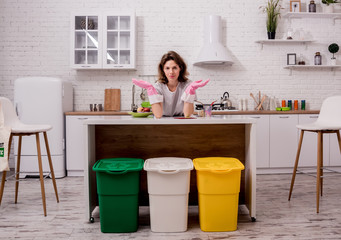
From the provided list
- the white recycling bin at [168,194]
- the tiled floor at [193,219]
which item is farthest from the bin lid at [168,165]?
the tiled floor at [193,219]

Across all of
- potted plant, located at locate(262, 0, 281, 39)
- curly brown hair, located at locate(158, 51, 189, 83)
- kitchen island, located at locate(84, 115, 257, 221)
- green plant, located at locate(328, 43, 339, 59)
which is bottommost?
kitchen island, located at locate(84, 115, 257, 221)

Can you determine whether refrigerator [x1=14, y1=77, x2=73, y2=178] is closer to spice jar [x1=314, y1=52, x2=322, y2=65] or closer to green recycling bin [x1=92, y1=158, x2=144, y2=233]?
green recycling bin [x1=92, y1=158, x2=144, y2=233]

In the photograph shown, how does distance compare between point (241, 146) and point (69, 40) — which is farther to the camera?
point (69, 40)

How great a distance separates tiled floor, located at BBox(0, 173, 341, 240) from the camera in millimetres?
2365

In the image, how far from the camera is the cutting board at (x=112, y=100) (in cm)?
499

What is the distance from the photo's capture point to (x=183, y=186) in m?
2.34

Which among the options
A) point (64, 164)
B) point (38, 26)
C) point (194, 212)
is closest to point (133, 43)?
point (38, 26)

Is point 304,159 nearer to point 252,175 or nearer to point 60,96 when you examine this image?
point 252,175

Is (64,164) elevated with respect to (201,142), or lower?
lower

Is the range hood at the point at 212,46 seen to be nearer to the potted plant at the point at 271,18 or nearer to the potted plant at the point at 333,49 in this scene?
the potted plant at the point at 271,18

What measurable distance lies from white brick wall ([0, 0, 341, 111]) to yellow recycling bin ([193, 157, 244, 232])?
2.78m

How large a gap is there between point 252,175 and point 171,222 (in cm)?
73

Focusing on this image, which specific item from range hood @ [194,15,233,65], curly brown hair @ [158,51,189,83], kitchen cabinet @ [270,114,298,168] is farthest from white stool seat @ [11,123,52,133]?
kitchen cabinet @ [270,114,298,168]

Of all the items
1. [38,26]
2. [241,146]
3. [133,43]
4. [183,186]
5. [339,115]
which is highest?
[38,26]
